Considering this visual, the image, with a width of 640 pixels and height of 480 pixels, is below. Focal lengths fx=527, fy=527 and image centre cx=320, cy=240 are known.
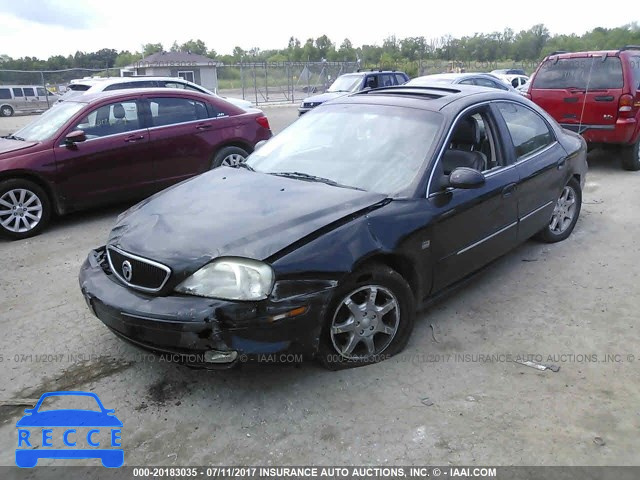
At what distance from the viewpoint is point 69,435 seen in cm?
274

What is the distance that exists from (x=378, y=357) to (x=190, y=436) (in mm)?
1226

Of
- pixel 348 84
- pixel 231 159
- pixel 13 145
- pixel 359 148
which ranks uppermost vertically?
pixel 348 84

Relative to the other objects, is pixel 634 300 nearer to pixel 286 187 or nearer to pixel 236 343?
pixel 286 187

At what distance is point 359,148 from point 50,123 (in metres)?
4.61

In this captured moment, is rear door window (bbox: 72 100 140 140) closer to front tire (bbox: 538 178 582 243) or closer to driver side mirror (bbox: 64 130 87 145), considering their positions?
driver side mirror (bbox: 64 130 87 145)

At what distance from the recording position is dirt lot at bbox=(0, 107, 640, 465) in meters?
2.60

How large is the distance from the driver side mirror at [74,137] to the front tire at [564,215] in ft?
17.2

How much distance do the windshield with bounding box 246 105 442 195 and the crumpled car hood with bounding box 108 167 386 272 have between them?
8.0 inches

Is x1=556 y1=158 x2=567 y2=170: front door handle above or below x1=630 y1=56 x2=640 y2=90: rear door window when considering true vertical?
below

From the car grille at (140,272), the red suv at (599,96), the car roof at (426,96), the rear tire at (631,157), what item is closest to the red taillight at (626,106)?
the red suv at (599,96)

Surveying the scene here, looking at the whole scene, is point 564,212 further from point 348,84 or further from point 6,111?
point 6,111

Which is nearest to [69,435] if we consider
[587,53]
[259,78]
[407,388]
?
[407,388]

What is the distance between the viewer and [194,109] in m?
7.32

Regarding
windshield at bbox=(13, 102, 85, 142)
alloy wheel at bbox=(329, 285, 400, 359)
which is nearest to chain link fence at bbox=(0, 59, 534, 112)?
windshield at bbox=(13, 102, 85, 142)
